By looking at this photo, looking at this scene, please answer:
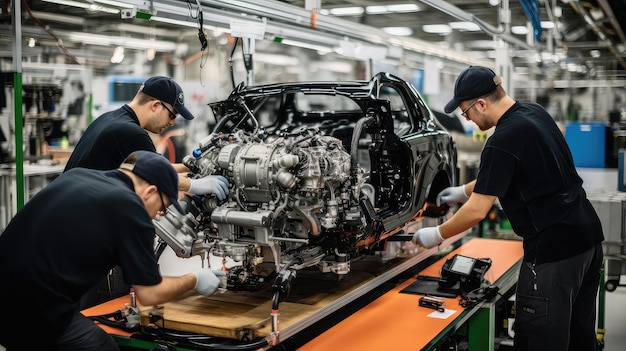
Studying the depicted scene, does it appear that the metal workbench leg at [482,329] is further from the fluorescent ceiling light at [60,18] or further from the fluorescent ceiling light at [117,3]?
the fluorescent ceiling light at [60,18]

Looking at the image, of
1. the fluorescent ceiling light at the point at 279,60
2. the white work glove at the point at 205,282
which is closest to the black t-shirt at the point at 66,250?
the white work glove at the point at 205,282

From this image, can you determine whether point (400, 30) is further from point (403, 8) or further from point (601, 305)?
point (601, 305)

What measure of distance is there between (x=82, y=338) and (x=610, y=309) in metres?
6.33

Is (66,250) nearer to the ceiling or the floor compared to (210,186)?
nearer to the floor

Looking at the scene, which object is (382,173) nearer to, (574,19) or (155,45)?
Answer: (155,45)

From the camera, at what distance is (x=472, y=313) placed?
13.1 ft

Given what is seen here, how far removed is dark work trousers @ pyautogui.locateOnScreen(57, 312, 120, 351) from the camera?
273 centimetres

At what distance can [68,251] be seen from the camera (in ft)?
8.27

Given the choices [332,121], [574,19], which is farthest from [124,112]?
[574,19]

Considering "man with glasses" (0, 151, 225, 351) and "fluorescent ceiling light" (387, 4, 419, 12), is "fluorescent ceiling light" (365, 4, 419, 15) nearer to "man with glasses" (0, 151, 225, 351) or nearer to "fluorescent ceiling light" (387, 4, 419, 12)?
"fluorescent ceiling light" (387, 4, 419, 12)

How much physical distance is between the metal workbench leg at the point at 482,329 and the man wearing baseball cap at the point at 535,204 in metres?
Answer: 0.27

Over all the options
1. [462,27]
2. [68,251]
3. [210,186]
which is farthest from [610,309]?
[462,27]

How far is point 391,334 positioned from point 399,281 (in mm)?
1221

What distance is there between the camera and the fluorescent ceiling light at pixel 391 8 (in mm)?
14195
